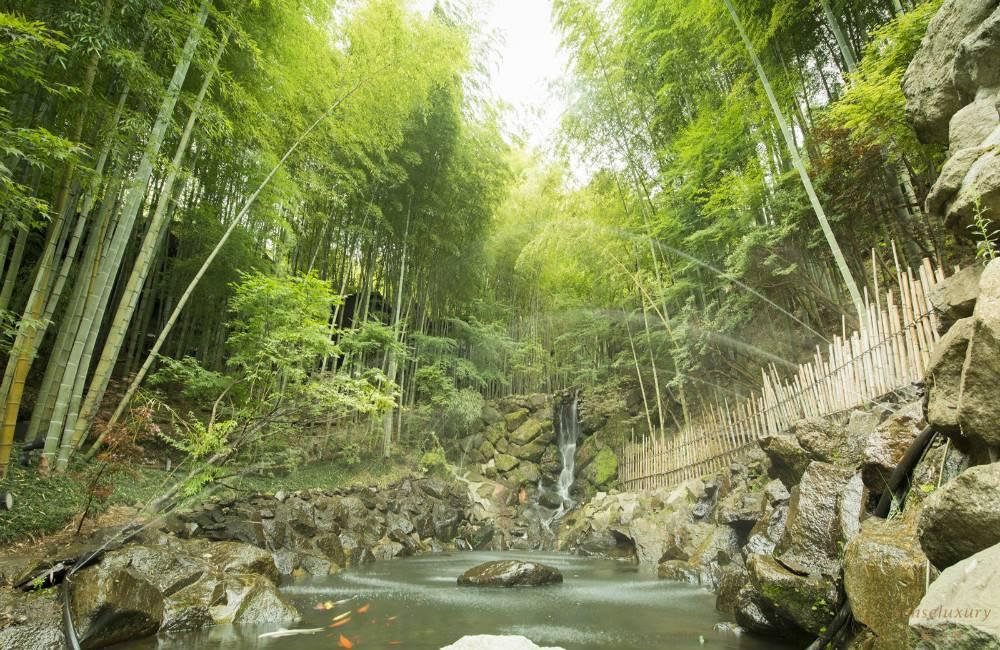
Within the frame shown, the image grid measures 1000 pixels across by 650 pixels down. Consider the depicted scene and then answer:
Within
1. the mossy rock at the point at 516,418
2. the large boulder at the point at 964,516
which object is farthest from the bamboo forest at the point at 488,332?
the mossy rock at the point at 516,418

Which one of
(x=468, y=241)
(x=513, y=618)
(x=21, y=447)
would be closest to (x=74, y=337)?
(x=21, y=447)

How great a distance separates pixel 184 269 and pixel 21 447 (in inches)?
162

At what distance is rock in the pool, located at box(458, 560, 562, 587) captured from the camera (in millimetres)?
5156

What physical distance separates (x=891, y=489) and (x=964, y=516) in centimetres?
116

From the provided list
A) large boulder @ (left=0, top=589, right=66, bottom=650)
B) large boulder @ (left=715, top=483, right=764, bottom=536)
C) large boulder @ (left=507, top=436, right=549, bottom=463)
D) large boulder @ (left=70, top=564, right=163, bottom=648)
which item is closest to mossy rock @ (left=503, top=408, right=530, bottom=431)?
large boulder @ (left=507, top=436, right=549, bottom=463)

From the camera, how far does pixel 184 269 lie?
7902mm

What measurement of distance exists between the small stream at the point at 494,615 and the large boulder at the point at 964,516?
1.79 meters

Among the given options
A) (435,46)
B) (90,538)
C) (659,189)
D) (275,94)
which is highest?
(435,46)

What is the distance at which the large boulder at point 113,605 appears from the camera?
2919 millimetres

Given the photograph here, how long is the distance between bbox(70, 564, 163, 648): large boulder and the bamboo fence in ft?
17.7

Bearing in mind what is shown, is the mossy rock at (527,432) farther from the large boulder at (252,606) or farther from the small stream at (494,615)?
the large boulder at (252,606)

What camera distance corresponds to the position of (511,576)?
5184 mm

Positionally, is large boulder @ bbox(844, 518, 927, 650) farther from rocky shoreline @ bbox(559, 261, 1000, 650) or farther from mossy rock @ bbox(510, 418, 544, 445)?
mossy rock @ bbox(510, 418, 544, 445)

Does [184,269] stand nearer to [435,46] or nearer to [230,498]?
[230,498]
